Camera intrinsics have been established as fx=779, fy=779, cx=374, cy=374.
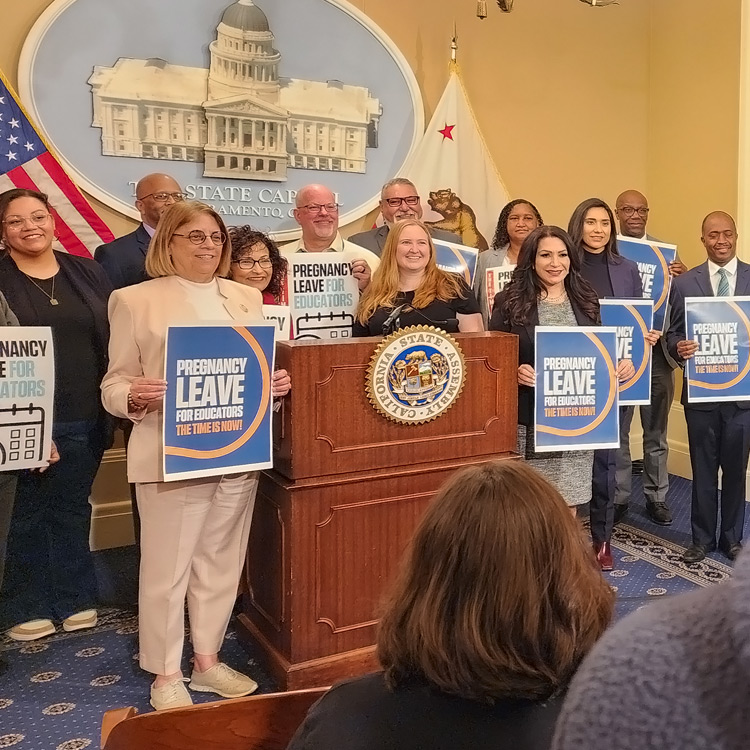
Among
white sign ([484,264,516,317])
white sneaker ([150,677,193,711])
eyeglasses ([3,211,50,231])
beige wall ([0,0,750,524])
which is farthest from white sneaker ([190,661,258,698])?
beige wall ([0,0,750,524])

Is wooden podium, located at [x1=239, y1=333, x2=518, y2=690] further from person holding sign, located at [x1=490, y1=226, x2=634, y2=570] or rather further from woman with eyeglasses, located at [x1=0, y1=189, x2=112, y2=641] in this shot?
woman with eyeglasses, located at [x1=0, y1=189, x2=112, y2=641]

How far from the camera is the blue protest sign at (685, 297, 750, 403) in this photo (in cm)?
346

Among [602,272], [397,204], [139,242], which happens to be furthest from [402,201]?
[139,242]

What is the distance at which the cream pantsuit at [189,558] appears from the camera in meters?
2.32

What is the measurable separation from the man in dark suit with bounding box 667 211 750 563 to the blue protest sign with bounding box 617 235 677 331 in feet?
0.23

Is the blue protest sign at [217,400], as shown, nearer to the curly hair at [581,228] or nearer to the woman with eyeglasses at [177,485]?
the woman with eyeglasses at [177,485]

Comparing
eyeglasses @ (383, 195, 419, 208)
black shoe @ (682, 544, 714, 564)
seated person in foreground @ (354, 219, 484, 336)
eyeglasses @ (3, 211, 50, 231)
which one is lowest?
black shoe @ (682, 544, 714, 564)

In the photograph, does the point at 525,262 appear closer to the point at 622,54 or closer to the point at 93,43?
the point at 93,43

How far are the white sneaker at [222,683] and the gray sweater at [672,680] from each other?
2.28 m

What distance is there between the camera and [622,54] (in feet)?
17.0

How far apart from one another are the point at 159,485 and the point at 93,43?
250 centimetres

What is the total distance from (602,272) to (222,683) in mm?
2329

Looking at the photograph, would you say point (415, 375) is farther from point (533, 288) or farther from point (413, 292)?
point (533, 288)

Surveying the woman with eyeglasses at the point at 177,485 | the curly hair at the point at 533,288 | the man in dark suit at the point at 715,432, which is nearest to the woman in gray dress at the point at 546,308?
the curly hair at the point at 533,288
